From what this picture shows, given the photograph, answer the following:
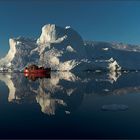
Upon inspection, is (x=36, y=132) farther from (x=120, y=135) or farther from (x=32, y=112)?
(x=32, y=112)

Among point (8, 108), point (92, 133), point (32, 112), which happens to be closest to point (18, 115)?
point (32, 112)

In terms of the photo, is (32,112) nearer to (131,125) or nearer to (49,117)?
(49,117)

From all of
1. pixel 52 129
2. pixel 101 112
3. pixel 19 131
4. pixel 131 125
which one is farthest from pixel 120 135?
pixel 101 112

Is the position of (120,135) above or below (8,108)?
below

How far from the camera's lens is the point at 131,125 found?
2159 centimetres

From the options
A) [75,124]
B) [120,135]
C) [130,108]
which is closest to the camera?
[120,135]

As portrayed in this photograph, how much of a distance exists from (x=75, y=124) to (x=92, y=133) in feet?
9.92

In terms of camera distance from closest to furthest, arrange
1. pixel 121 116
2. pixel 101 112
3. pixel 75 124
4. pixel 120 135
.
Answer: pixel 120 135 < pixel 75 124 < pixel 121 116 < pixel 101 112

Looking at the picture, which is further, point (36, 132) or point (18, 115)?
point (18, 115)

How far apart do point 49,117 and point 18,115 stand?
10.4 ft

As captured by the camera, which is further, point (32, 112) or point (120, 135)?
point (32, 112)

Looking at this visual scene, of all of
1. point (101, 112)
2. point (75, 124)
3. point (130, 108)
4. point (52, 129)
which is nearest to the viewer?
point (52, 129)

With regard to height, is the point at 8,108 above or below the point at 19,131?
above

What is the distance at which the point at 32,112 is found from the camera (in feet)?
91.0
